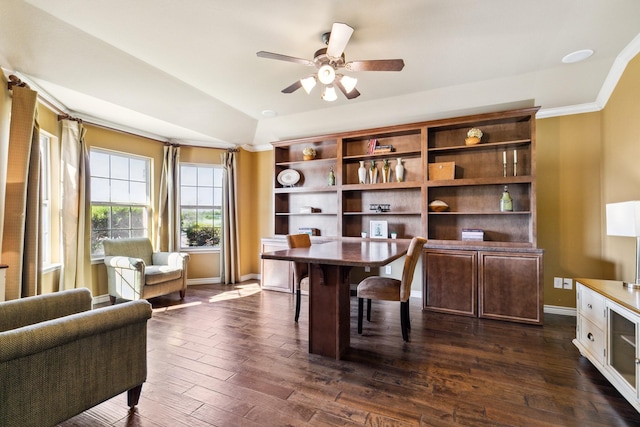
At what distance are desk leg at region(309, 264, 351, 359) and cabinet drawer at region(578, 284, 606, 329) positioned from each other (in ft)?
5.92

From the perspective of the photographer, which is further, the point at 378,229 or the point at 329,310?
the point at 378,229

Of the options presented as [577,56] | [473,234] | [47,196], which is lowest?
[473,234]

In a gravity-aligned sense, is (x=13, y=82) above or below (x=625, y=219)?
above

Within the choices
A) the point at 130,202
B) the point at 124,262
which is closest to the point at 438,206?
the point at 124,262

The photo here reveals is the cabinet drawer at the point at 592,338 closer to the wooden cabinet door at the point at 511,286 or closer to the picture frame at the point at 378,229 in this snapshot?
the wooden cabinet door at the point at 511,286

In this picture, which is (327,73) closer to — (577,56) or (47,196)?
(577,56)

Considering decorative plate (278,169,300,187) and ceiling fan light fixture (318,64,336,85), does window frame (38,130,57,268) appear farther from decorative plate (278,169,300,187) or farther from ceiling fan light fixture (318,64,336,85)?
ceiling fan light fixture (318,64,336,85)

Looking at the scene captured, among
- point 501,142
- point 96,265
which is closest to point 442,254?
point 501,142

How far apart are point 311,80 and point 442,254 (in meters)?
2.52

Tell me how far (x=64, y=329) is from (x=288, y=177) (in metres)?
3.73

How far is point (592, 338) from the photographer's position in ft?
7.06

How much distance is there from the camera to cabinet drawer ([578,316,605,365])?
6.63 ft

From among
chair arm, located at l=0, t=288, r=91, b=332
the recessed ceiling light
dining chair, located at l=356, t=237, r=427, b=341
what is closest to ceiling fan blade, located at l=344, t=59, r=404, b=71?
dining chair, located at l=356, t=237, r=427, b=341

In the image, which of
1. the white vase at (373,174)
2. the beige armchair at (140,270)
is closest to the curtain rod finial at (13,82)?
the beige armchair at (140,270)
